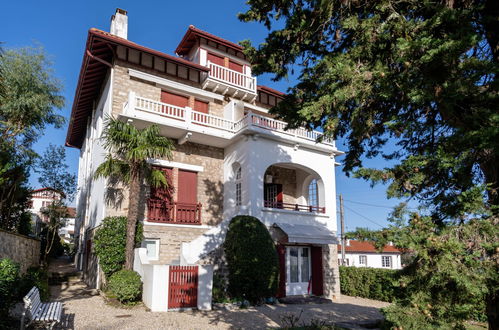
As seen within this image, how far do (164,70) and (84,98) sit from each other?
611cm

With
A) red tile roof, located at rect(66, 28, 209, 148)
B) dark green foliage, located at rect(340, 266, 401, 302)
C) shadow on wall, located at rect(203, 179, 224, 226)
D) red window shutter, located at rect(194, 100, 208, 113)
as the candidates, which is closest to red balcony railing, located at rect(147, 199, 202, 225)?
shadow on wall, located at rect(203, 179, 224, 226)

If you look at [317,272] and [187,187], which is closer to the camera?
[187,187]

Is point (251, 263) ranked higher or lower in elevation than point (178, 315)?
higher

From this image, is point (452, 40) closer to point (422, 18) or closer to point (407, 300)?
point (422, 18)

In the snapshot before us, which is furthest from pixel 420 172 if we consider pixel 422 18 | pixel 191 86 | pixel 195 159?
pixel 191 86

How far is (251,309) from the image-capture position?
1280 centimetres

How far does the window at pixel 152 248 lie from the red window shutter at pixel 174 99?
6.83 metres

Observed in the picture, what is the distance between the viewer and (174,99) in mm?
17562

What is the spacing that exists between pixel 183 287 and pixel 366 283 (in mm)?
11303

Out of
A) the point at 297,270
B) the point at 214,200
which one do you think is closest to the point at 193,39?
the point at 214,200

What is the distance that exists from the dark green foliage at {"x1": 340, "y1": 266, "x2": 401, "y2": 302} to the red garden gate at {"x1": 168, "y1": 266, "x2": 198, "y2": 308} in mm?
9985

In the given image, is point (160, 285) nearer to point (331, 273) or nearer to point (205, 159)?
point (205, 159)

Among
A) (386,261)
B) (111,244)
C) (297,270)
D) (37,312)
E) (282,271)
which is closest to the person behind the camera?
(37,312)

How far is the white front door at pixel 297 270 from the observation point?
16938 millimetres
